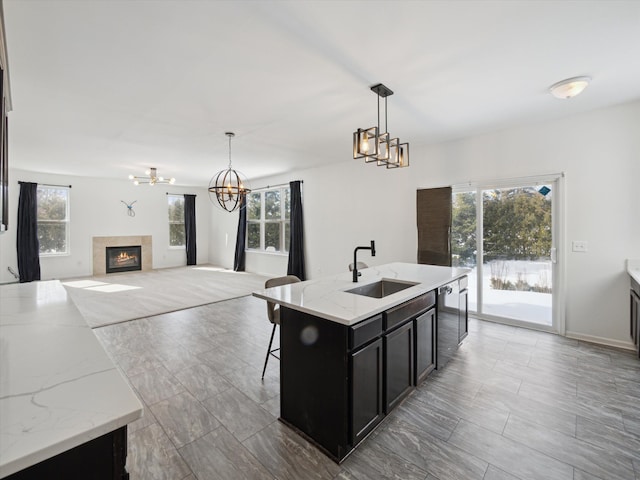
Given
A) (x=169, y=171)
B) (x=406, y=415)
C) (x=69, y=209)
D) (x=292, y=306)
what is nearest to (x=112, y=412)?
(x=292, y=306)

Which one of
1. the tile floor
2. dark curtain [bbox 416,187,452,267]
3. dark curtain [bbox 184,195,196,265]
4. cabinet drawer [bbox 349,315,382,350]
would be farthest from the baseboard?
dark curtain [bbox 184,195,196,265]

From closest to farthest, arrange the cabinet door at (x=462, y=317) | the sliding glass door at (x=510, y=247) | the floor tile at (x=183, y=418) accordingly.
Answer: the floor tile at (x=183, y=418) < the cabinet door at (x=462, y=317) < the sliding glass door at (x=510, y=247)

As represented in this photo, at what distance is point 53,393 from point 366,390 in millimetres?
1560

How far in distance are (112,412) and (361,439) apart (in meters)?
1.57

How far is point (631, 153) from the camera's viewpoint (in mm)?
3215

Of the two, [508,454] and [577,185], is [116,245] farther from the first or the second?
[577,185]

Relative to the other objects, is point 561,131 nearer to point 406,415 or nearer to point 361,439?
point 406,415

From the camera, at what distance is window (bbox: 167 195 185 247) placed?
30.5ft

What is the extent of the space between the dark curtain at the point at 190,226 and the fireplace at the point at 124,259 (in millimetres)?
1364

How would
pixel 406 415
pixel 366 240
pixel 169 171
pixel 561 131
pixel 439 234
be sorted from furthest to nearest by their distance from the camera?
pixel 169 171, pixel 366 240, pixel 439 234, pixel 561 131, pixel 406 415

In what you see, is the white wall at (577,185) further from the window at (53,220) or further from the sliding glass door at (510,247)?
the window at (53,220)

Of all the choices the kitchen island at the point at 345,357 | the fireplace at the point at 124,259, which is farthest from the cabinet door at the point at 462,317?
the fireplace at the point at 124,259

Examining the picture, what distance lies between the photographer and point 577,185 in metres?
3.52

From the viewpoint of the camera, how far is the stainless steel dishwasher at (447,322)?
271 cm
